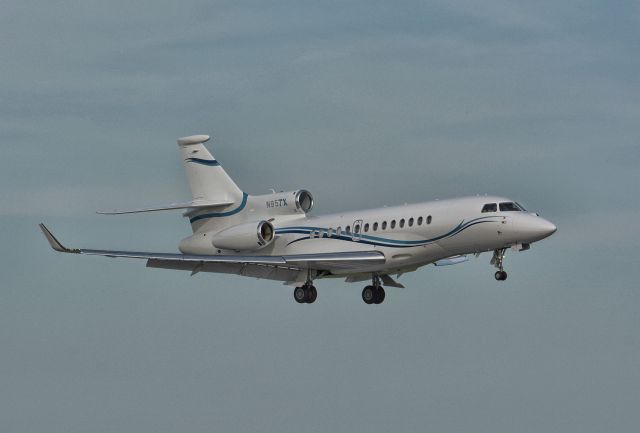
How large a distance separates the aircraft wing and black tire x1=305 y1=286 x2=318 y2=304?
3.08 ft

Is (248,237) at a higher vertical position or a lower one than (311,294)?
higher

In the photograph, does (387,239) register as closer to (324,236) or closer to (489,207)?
(324,236)

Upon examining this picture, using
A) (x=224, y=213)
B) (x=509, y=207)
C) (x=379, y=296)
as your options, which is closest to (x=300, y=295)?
(x=379, y=296)

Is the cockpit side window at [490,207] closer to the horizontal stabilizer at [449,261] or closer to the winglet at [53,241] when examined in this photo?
the horizontal stabilizer at [449,261]

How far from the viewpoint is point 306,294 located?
2274 inches

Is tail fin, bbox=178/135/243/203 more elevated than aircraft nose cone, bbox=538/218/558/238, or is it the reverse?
tail fin, bbox=178/135/243/203

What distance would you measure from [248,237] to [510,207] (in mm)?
11535

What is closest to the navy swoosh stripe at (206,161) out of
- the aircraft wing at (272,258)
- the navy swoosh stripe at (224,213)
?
the navy swoosh stripe at (224,213)

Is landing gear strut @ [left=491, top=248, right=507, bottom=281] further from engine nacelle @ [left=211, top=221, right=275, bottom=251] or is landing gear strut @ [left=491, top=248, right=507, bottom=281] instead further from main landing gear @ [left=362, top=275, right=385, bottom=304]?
engine nacelle @ [left=211, top=221, right=275, bottom=251]

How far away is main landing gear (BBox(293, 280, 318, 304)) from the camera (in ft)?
189

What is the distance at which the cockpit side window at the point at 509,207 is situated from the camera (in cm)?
5372

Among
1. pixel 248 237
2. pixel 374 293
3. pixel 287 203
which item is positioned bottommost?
pixel 374 293

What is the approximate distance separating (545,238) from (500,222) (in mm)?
1805

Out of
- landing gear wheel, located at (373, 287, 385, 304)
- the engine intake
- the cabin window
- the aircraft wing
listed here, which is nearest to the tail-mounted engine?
the engine intake
